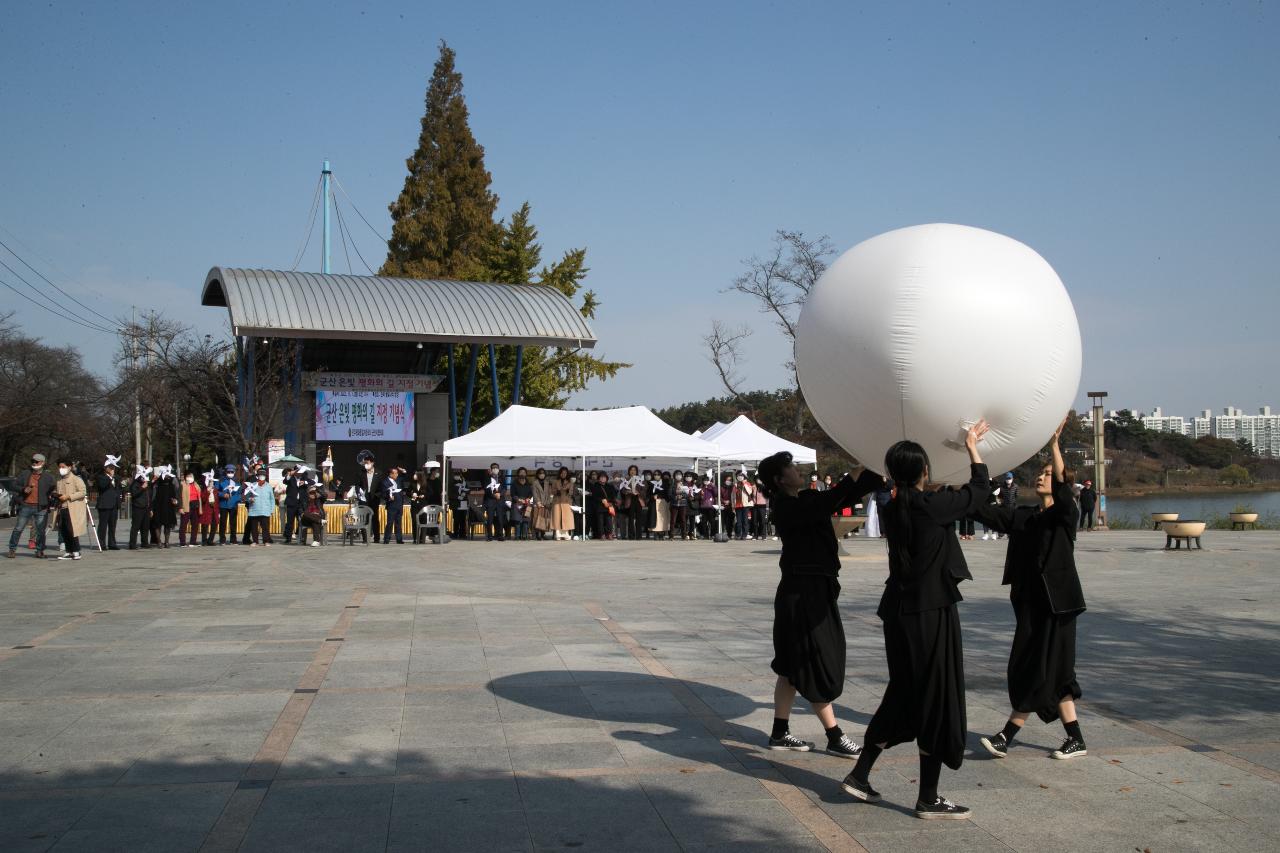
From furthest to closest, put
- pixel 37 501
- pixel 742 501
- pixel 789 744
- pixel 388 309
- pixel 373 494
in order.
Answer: pixel 388 309 < pixel 742 501 < pixel 373 494 < pixel 37 501 < pixel 789 744

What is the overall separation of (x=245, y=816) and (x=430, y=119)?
53919 mm

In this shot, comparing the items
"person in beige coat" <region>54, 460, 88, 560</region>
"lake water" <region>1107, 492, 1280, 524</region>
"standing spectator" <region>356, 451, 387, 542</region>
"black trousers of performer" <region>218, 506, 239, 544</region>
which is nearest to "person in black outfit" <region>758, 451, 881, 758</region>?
"person in beige coat" <region>54, 460, 88, 560</region>

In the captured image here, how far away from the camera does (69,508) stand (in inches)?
736

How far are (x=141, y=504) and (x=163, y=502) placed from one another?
0.54 meters

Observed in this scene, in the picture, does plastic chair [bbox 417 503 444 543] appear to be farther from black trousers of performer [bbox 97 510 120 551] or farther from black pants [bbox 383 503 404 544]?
black trousers of performer [bbox 97 510 120 551]

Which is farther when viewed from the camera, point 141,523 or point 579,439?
point 579,439

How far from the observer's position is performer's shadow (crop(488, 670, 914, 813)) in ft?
19.0

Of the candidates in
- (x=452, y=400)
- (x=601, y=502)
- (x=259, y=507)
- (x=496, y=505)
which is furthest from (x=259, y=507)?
(x=452, y=400)

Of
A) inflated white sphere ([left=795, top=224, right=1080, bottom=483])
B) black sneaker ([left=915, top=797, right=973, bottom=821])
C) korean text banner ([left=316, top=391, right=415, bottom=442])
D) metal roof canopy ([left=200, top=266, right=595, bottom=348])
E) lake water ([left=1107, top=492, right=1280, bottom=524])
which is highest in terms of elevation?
metal roof canopy ([left=200, top=266, right=595, bottom=348])

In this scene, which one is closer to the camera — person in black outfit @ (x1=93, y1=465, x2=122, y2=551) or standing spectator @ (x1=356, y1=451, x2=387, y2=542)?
person in black outfit @ (x1=93, y1=465, x2=122, y2=551)

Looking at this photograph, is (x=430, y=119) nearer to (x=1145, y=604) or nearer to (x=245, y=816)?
(x=1145, y=604)

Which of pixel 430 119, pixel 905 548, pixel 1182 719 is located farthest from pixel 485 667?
pixel 430 119

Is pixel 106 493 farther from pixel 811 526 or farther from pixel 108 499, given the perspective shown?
pixel 811 526

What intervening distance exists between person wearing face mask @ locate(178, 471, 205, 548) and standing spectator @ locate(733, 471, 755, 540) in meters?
11.4
